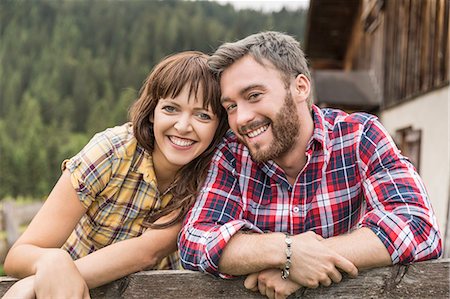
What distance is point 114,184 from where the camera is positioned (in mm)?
2627

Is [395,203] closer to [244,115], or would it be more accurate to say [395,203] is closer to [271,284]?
[271,284]

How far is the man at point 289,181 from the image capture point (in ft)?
7.14

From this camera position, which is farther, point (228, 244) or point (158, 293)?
point (228, 244)

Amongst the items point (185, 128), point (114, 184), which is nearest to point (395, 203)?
point (185, 128)

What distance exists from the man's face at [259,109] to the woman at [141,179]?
0.12m

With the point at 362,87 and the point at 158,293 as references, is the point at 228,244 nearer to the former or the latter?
the point at 158,293

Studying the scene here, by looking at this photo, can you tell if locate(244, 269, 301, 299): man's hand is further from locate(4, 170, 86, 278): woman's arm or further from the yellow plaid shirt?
locate(4, 170, 86, 278): woman's arm

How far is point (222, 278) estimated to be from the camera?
7.01 feet

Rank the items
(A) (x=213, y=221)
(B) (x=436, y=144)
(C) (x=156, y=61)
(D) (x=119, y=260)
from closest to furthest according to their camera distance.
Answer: (D) (x=119, y=260)
(A) (x=213, y=221)
(B) (x=436, y=144)
(C) (x=156, y=61)

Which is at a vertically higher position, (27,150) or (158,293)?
(158,293)

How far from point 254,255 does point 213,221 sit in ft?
1.06

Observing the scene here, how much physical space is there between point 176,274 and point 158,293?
92mm

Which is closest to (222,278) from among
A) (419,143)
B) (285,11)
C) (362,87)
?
(419,143)

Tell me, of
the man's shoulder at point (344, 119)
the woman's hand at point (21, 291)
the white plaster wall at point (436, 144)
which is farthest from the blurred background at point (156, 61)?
the woman's hand at point (21, 291)
